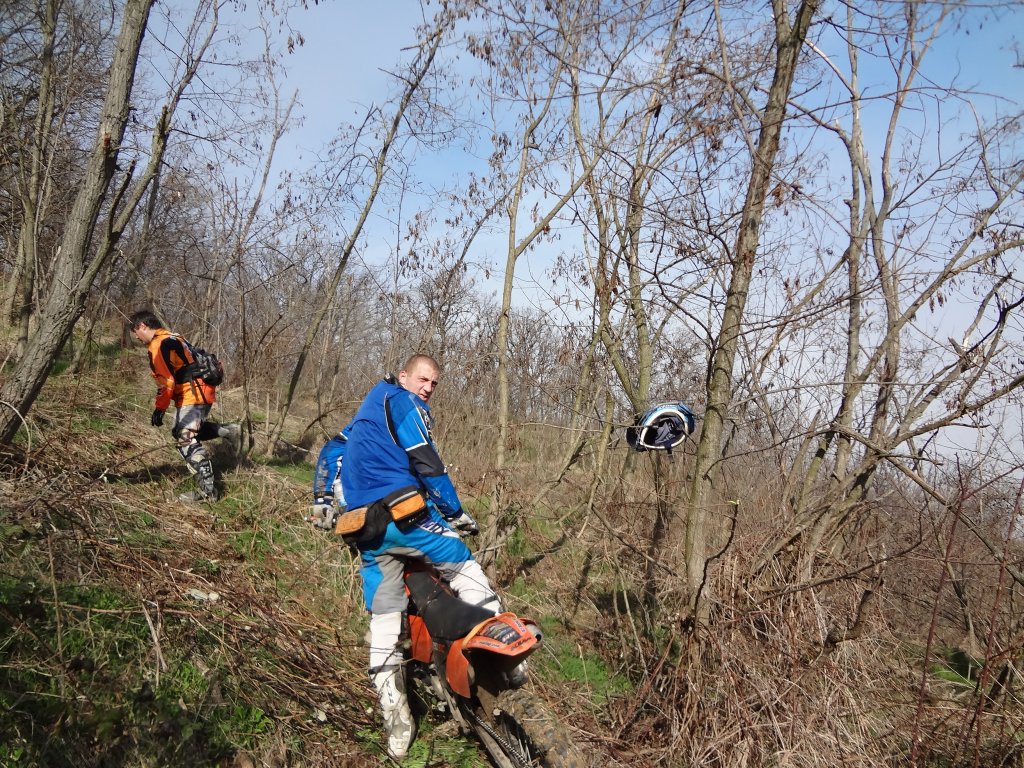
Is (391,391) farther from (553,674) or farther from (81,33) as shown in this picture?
(81,33)

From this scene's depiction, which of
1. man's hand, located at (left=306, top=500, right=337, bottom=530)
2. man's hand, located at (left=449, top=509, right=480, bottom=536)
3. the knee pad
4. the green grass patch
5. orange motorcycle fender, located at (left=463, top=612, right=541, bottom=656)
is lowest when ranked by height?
the green grass patch

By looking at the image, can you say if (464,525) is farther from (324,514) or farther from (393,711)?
(324,514)

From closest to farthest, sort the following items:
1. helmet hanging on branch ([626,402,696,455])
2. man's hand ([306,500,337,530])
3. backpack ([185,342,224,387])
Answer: helmet hanging on branch ([626,402,696,455]), man's hand ([306,500,337,530]), backpack ([185,342,224,387])

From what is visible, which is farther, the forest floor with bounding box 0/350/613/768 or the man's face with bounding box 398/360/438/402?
the man's face with bounding box 398/360/438/402

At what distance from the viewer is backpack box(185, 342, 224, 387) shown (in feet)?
22.5

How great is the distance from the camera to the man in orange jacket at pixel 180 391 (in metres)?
6.72

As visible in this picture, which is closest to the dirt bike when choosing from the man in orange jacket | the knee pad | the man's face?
the knee pad

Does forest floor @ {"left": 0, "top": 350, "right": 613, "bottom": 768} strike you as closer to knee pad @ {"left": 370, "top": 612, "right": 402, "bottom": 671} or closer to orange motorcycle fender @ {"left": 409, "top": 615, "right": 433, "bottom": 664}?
knee pad @ {"left": 370, "top": 612, "right": 402, "bottom": 671}

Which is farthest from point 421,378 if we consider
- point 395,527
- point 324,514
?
point 324,514

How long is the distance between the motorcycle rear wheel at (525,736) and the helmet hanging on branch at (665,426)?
2.00m

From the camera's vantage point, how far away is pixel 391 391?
4496mm

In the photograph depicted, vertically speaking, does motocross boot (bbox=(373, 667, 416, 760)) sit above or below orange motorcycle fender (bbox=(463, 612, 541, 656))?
below

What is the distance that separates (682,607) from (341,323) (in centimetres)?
814

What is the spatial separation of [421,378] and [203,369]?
3.26 metres
